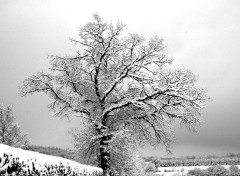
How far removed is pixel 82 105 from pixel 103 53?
148 inches

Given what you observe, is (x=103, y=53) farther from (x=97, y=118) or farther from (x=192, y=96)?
(x=192, y=96)

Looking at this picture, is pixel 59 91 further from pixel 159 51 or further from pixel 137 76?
pixel 159 51

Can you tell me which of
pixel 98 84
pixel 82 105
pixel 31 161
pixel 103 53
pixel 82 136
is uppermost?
pixel 103 53

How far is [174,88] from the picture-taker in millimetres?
21359

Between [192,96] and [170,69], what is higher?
[170,69]

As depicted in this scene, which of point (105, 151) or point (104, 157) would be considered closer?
point (105, 151)

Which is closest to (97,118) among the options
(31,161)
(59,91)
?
(59,91)

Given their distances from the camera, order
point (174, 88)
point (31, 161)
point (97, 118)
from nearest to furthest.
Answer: point (31, 161)
point (174, 88)
point (97, 118)

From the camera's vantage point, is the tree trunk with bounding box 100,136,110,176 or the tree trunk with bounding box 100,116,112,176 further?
the tree trunk with bounding box 100,136,110,176

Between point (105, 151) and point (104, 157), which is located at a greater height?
point (105, 151)

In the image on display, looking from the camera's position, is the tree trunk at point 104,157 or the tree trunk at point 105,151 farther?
the tree trunk at point 104,157

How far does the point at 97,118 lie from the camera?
896 inches

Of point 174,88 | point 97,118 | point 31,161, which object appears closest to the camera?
point 31,161

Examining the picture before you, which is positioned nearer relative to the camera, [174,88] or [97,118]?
[174,88]
